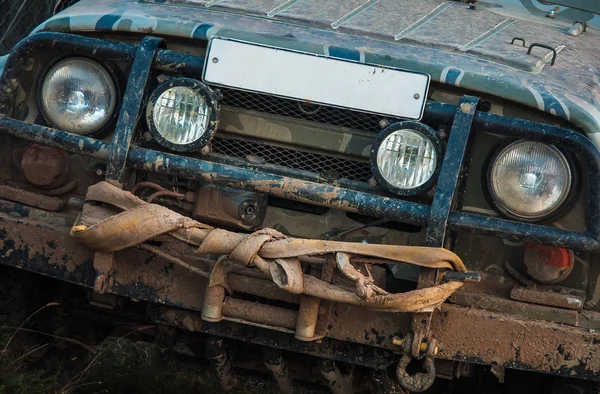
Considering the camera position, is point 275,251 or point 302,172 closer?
point 275,251

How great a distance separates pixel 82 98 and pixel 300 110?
0.77 metres

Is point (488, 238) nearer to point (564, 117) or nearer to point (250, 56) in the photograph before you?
point (564, 117)

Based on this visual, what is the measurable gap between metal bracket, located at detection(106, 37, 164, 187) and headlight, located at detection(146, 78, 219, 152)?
5 cm

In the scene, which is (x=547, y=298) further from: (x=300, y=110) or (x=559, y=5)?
(x=559, y=5)

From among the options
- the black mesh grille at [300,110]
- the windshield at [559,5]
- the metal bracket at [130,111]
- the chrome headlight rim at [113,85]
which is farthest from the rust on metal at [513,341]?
the windshield at [559,5]

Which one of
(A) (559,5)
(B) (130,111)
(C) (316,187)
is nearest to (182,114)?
(B) (130,111)

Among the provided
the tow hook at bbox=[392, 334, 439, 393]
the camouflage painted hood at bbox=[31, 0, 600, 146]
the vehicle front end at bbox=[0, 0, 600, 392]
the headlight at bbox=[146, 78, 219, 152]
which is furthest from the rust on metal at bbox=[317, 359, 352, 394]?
the camouflage painted hood at bbox=[31, 0, 600, 146]

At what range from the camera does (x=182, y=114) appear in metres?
3.82

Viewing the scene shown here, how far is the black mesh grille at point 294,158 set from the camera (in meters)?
3.91

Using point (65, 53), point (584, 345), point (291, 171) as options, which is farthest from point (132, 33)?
point (584, 345)

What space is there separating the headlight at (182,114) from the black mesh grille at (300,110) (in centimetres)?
17

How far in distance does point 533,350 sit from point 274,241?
896 millimetres

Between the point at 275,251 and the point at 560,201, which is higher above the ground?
the point at 560,201

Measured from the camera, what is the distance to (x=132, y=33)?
4.01 meters
